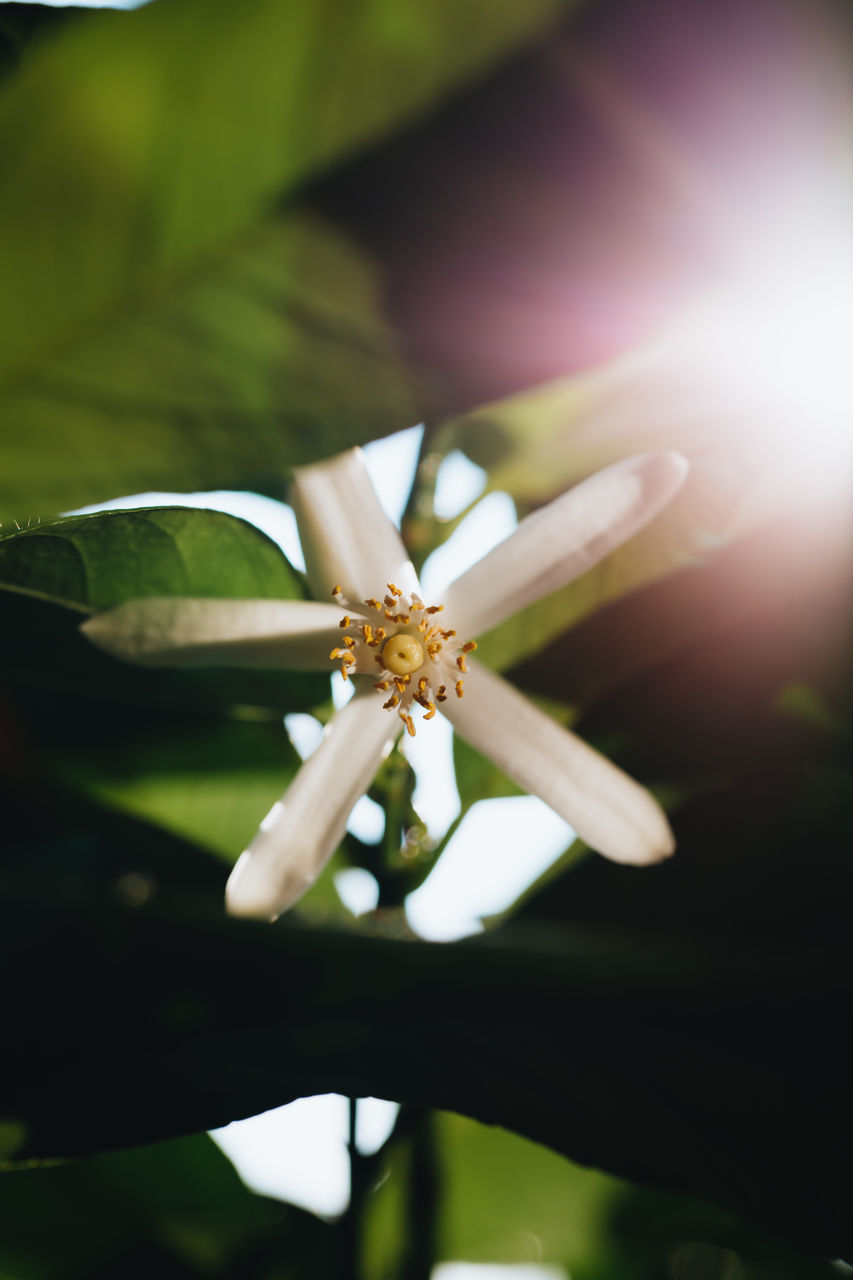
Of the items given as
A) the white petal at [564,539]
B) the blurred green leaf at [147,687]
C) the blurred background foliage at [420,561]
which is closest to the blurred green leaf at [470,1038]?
the blurred background foliage at [420,561]

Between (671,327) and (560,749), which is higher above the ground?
(671,327)

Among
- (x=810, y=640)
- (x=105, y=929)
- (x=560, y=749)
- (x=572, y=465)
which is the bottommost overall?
(x=105, y=929)

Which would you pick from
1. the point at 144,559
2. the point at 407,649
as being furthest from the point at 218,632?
the point at 407,649

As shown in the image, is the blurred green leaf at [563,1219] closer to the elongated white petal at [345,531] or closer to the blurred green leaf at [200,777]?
the blurred green leaf at [200,777]

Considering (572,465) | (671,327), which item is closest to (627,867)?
(572,465)

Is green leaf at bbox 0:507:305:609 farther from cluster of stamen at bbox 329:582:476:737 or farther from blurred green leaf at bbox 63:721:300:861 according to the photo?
blurred green leaf at bbox 63:721:300:861

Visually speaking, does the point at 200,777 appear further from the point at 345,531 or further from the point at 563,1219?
the point at 563,1219

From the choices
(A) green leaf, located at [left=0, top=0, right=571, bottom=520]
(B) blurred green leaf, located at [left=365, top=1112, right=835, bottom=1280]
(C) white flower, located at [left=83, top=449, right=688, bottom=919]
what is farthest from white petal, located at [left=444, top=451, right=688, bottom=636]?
(B) blurred green leaf, located at [left=365, top=1112, right=835, bottom=1280]

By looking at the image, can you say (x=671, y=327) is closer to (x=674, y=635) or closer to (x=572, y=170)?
(x=572, y=170)
